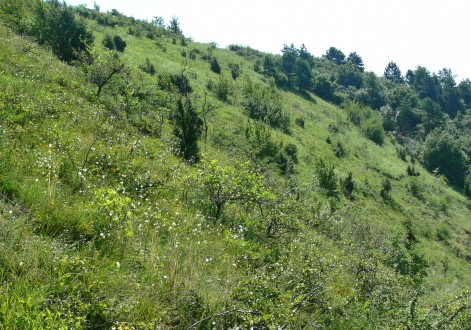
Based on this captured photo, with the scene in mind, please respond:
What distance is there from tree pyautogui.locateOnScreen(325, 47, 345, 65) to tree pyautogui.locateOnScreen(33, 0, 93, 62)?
92.1 metres

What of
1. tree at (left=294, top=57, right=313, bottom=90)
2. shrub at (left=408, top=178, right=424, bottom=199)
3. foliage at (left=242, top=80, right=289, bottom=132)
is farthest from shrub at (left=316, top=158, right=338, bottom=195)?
tree at (left=294, top=57, right=313, bottom=90)

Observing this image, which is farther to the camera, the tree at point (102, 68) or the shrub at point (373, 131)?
the shrub at point (373, 131)

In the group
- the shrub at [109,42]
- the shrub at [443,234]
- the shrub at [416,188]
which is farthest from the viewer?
the shrub at [416,188]

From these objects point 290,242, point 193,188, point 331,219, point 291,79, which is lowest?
point 331,219

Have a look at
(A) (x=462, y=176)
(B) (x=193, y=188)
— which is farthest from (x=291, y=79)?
(B) (x=193, y=188)

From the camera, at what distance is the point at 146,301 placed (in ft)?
11.5

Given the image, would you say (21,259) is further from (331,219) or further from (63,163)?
(331,219)

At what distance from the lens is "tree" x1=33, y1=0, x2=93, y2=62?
19938 mm

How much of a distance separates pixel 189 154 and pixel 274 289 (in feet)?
32.7

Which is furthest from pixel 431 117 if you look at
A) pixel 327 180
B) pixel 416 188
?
pixel 327 180

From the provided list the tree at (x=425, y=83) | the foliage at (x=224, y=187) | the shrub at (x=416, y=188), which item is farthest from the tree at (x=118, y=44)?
the tree at (x=425, y=83)

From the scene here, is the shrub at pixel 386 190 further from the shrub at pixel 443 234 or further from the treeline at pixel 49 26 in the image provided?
the treeline at pixel 49 26

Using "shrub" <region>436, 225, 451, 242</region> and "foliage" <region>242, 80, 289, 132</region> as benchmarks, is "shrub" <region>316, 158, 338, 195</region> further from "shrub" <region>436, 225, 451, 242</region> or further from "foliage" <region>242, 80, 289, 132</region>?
"shrub" <region>436, 225, 451, 242</region>

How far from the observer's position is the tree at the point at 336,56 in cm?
10225
